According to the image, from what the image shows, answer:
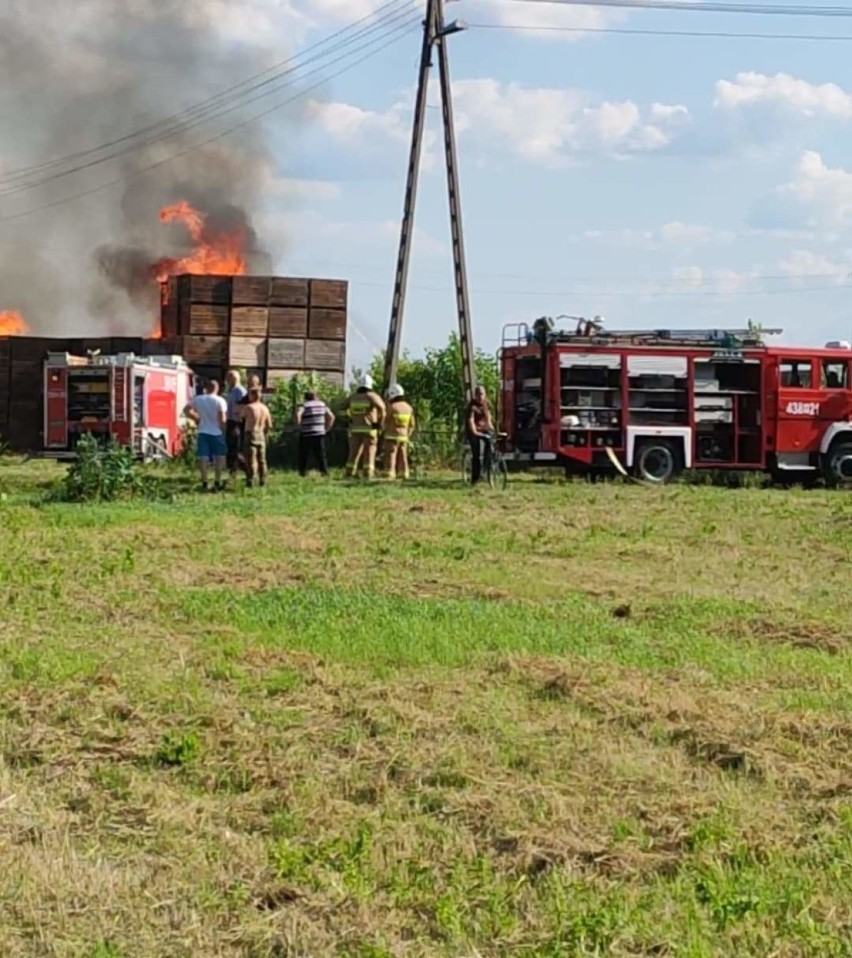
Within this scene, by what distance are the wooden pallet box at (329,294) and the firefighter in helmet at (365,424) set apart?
5.99m

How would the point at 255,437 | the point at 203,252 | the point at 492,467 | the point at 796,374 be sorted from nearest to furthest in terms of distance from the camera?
the point at 255,437, the point at 492,467, the point at 796,374, the point at 203,252

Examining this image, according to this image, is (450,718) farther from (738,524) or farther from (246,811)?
(738,524)

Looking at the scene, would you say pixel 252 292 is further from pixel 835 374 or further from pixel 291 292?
pixel 835 374

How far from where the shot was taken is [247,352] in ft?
91.7

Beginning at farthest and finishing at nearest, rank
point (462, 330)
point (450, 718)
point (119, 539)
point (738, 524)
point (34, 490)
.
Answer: point (462, 330)
point (34, 490)
point (738, 524)
point (119, 539)
point (450, 718)

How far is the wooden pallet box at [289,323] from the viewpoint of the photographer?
28141mm

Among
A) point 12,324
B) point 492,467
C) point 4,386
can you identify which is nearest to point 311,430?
point 492,467

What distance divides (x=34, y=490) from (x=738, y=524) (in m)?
9.26

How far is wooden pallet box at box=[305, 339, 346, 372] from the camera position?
92.0 ft

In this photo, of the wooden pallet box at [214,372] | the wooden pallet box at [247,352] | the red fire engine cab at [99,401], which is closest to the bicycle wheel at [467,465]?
the red fire engine cab at [99,401]

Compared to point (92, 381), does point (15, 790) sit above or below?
below

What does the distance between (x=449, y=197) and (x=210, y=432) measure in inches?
292

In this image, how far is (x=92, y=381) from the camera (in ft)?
81.8

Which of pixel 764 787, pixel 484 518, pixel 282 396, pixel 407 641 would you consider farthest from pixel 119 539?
pixel 282 396
